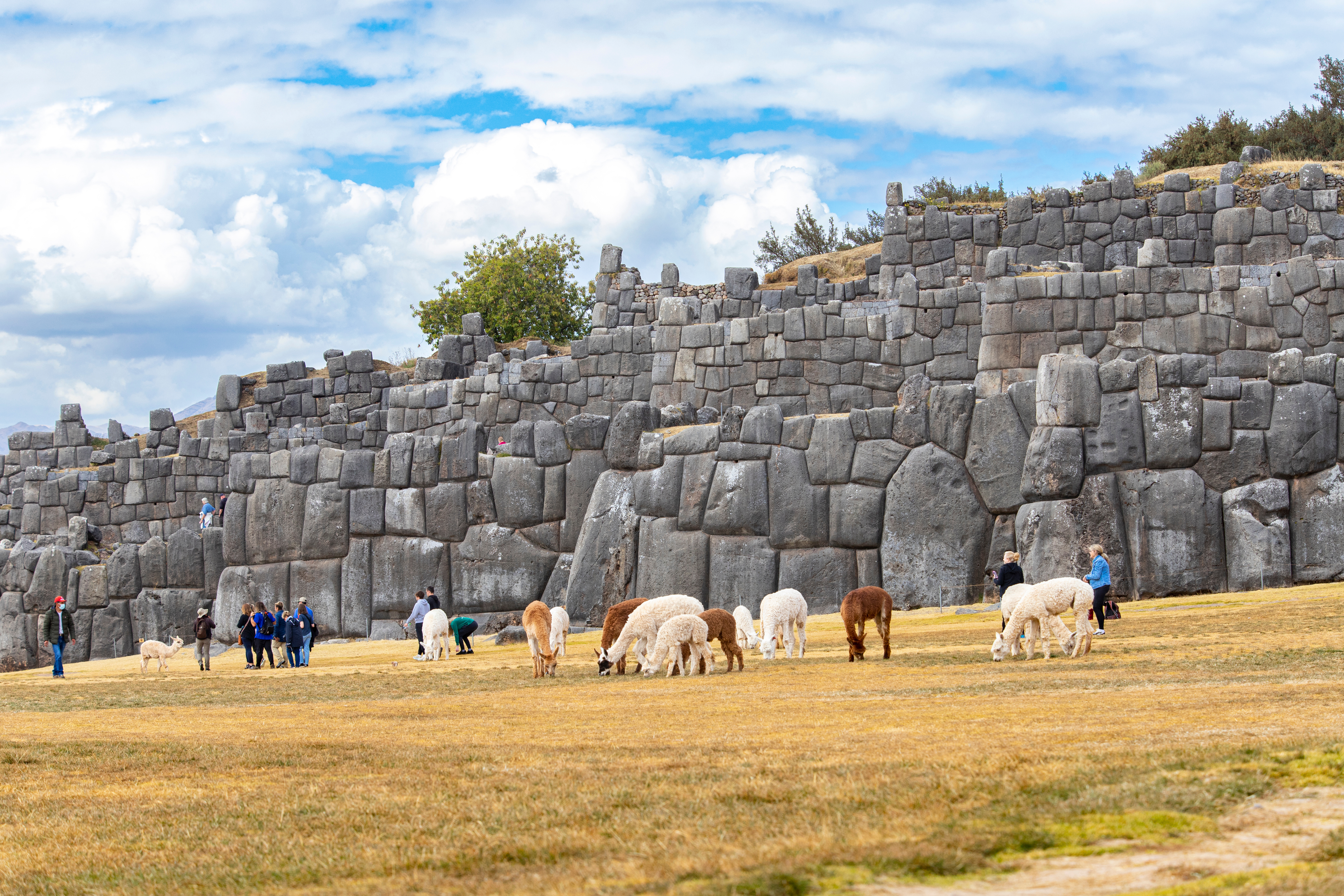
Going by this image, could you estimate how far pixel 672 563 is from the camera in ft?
83.6

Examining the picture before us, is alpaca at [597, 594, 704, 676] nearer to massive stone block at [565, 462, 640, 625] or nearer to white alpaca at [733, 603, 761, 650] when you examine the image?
white alpaca at [733, 603, 761, 650]

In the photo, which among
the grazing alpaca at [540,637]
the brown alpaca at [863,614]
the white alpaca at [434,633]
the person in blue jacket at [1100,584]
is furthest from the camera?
the white alpaca at [434,633]

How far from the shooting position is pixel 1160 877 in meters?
4.63

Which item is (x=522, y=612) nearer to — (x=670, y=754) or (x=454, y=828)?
(x=670, y=754)

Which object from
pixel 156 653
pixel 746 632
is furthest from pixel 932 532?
pixel 156 653

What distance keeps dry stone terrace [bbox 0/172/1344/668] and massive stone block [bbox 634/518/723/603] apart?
0.06m

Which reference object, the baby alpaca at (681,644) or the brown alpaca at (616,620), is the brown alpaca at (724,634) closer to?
the baby alpaca at (681,644)

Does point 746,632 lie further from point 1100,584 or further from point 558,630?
point 1100,584

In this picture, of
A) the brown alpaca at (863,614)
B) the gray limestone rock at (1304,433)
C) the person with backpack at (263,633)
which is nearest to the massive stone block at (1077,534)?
the gray limestone rock at (1304,433)

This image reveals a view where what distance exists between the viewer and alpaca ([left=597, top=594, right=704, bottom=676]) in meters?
15.8

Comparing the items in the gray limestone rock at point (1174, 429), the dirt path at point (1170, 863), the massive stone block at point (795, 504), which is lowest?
the dirt path at point (1170, 863)

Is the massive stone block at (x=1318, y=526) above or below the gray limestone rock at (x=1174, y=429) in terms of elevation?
below

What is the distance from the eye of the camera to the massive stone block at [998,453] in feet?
76.7

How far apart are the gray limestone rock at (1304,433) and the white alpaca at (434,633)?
13.1 meters
